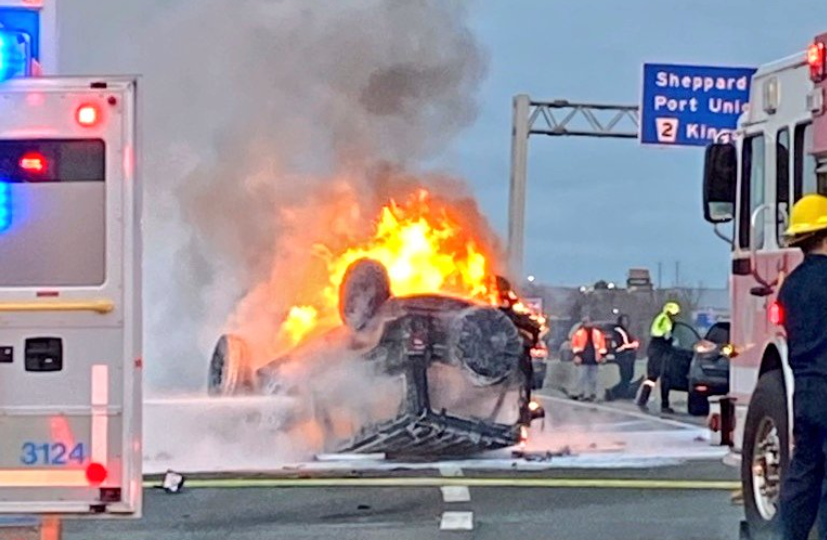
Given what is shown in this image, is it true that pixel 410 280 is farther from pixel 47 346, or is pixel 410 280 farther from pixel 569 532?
pixel 47 346

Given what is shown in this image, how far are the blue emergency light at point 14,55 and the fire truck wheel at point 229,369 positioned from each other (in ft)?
28.0

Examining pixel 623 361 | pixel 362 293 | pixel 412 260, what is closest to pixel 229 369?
pixel 362 293

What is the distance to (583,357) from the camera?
2534 centimetres

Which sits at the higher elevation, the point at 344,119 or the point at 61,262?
the point at 344,119

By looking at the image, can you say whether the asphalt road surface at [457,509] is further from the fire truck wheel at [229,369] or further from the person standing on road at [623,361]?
the person standing on road at [623,361]

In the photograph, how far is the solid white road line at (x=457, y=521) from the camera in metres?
A: 11.2

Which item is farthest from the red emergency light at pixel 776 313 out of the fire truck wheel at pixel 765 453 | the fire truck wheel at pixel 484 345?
the fire truck wheel at pixel 484 345

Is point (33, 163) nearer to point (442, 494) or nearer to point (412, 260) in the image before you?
point (442, 494)

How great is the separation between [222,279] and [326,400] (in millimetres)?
3744

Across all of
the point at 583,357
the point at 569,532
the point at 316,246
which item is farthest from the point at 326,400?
the point at 583,357

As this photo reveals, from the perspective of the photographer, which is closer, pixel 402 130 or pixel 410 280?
pixel 410 280

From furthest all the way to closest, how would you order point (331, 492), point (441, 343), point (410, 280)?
point (410, 280) → point (441, 343) → point (331, 492)

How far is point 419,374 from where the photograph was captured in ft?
47.5

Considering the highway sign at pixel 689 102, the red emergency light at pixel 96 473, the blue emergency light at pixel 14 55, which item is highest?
the highway sign at pixel 689 102
